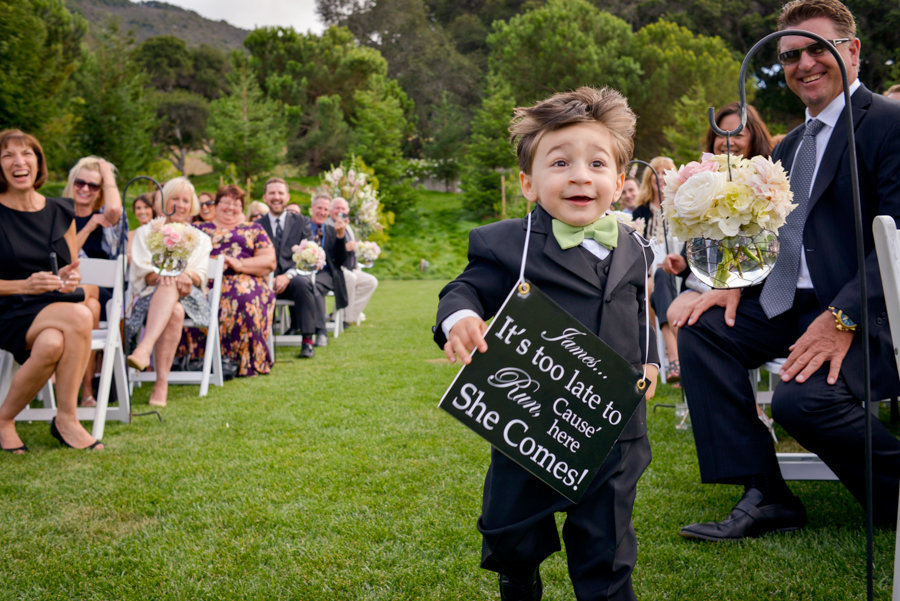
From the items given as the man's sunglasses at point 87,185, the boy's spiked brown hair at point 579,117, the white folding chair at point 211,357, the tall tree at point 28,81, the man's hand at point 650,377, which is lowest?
the white folding chair at point 211,357

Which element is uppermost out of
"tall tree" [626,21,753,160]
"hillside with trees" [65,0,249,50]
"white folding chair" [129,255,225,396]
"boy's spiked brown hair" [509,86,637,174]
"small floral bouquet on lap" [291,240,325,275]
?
"hillside with trees" [65,0,249,50]

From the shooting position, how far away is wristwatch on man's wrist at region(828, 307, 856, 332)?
9.42ft

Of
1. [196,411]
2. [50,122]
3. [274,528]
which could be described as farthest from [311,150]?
[274,528]

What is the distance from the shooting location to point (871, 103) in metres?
3.14

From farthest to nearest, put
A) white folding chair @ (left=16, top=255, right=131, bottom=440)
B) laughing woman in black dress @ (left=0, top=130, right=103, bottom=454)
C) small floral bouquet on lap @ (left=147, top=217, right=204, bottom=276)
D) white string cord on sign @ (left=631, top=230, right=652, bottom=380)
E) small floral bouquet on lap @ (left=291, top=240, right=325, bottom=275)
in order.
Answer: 1. small floral bouquet on lap @ (left=291, top=240, right=325, bottom=275)
2. small floral bouquet on lap @ (left=147, top=217, right=204, bottom=276)
3. white folding chair @ (left=16, top=255, right=131, bottom=440)
4. laughing woman in black dress @ (left=0, top=130, right=103, bottom=454)
5. white string cord on sign @ (left=631, top=230, right=652, bottom=380)

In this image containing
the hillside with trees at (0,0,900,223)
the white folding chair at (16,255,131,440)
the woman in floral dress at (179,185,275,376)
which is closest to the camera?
the white folding chair at (16,255,131,440)

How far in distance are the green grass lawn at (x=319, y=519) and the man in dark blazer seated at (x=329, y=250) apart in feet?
14.8

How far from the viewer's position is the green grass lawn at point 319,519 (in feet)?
8.87

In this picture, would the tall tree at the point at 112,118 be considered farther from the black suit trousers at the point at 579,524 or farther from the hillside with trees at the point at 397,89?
the black suit trousers at the point at 579,524

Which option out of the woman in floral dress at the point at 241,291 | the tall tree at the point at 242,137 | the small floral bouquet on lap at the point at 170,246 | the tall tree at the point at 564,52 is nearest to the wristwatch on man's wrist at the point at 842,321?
the small floral bouquet on lap at the point at 170,246

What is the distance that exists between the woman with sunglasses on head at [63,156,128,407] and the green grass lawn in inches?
38.5

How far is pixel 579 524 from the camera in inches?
81.9

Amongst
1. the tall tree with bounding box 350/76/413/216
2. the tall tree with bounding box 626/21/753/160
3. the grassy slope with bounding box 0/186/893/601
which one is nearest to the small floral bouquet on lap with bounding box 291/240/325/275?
the grassy slope with bounding box 0/186/893/601

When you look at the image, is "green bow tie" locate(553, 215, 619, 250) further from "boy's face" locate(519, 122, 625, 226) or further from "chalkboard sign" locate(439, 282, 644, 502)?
Result: "chalkboard sign" locate(439, 282, 644, 502)
